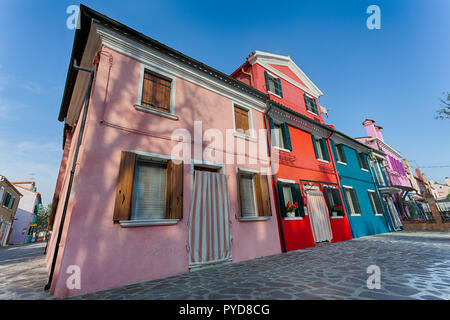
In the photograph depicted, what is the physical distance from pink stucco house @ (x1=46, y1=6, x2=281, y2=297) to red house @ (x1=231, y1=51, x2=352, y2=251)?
3.71 ft

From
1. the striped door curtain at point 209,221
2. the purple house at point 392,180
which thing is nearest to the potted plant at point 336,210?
the striped door curtain at point 209,221

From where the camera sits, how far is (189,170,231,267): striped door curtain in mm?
5300

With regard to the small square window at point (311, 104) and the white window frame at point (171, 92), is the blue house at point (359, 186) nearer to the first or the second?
the small square window at point (311, 104)

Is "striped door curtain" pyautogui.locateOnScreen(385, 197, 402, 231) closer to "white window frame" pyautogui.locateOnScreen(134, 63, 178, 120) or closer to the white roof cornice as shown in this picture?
the white roof cornice

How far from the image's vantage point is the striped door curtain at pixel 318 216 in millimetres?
8773

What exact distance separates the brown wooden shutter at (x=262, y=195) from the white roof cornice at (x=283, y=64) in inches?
270

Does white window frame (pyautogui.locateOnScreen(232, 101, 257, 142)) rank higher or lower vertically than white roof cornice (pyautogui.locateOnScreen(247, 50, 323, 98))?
lower

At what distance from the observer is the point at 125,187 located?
445 cm

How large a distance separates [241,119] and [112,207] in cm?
578

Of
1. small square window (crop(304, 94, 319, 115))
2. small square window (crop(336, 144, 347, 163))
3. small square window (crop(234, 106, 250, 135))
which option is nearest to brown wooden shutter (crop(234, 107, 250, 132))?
small square window (crop(234, 106, 250, 135))

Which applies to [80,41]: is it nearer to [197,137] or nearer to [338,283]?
[197,137]

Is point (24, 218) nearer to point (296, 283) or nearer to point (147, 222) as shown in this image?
point (147, 222)

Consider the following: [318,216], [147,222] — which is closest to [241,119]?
[147,222]

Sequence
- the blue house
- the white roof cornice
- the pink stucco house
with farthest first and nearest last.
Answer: the blue house, the white roof cornice, the pink stucco house
